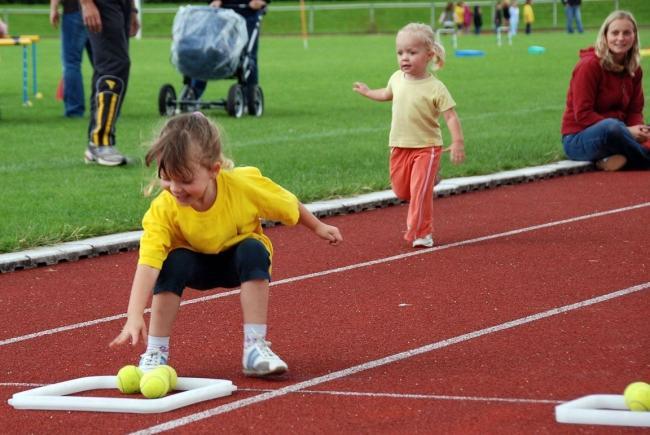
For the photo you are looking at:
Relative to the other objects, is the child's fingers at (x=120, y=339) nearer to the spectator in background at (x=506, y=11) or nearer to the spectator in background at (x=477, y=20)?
the spectator in background at (x=506, y=11)

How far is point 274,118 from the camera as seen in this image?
18359 mm

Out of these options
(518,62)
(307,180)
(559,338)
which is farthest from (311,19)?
(559,338)

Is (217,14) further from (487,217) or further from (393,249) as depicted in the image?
(393,249)

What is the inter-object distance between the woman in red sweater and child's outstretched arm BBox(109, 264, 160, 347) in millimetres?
7850

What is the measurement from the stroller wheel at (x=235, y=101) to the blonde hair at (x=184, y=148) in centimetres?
1252

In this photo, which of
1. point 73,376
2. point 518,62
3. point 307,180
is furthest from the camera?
point 518,62

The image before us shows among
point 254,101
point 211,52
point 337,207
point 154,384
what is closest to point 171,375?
point 154,384

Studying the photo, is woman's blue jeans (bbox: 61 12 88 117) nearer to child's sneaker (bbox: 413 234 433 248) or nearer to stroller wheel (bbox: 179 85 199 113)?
stroller wheel (bbox: 179 85 199 113)

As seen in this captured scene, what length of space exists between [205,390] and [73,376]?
2.71 ft

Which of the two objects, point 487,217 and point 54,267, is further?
point 487,217

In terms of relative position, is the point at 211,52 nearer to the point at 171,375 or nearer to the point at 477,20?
the point at 171,375

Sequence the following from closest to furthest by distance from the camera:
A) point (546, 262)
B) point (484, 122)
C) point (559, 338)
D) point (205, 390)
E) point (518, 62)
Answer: point (205, 390) < point (559, 338) < point (546, 262) < point (484, 122) < point (518, 62)

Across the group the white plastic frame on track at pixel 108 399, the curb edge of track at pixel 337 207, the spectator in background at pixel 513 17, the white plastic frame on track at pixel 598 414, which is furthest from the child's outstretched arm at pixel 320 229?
the spectator in background at pixel 513 17

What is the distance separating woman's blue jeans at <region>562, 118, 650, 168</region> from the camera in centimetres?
1305
